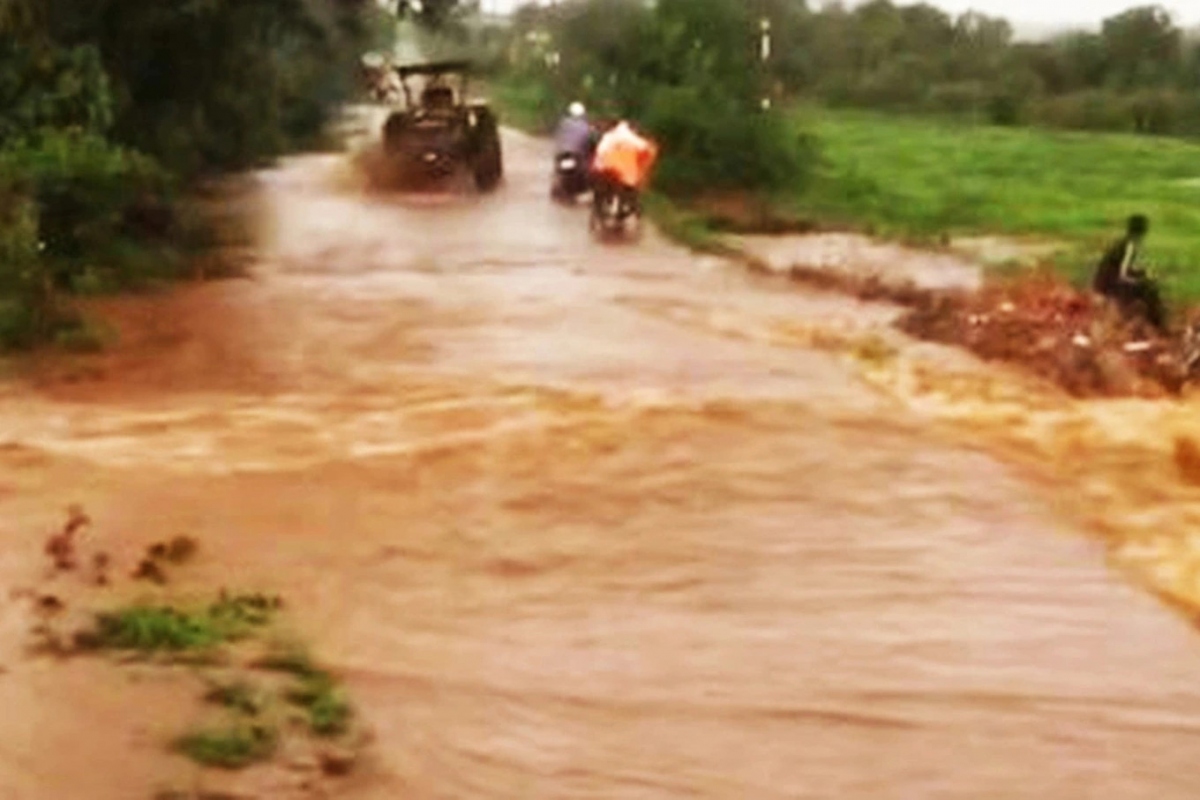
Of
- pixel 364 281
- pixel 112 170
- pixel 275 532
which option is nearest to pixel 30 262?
pixel 112 170

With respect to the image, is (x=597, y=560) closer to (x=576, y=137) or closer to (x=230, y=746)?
(x=230, y=746)

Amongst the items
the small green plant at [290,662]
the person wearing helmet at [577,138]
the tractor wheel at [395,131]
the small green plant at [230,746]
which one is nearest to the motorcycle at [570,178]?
the person wearing helmet at [577,138]

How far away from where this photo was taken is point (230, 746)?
7195 mm

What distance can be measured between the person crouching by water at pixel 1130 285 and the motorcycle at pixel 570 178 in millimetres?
11499

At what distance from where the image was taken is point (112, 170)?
1859 centimetres

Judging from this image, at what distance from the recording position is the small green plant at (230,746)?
7.12m

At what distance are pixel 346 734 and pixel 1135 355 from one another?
905 centimetres

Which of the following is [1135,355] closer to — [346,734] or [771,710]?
[771,710]

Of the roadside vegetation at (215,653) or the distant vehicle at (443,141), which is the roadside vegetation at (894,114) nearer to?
the distant vehicle at (443,141)

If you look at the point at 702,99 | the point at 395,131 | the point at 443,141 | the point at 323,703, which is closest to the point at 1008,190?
the point at 702,99

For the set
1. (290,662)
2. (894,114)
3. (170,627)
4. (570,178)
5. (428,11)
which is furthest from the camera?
(894,114)

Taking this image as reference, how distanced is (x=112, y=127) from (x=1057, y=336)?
9923 millimetres

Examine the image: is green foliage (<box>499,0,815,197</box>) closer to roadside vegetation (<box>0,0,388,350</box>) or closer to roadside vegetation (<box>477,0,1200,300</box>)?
roadside vegetation (<box>477,0,1200,300</box>)

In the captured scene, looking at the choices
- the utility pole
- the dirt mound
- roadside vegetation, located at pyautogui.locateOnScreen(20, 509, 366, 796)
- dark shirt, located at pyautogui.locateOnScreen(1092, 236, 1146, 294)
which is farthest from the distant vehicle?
roadside vegetation, located at pyautogui.locateOnScreen(20, 509, 366, 796)
